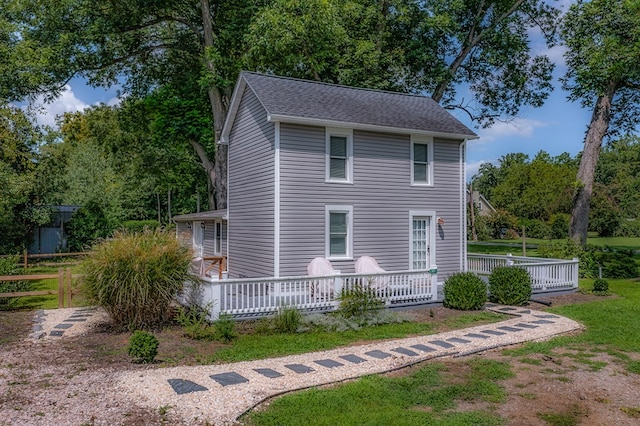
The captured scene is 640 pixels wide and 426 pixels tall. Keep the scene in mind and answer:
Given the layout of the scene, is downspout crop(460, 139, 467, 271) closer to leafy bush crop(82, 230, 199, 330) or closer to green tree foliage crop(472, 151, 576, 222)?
leafy bush crop(82, 230, 199, 330)

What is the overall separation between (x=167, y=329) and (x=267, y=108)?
605 cm

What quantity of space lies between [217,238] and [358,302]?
9.00m

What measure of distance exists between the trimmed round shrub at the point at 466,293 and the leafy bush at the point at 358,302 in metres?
2.17

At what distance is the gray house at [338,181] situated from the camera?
12.8 metres

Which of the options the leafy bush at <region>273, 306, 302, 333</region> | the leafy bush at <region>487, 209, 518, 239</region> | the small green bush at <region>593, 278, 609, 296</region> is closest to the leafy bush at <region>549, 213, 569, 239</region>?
the leafy bush at <region>487, 209, 518, 239</region>

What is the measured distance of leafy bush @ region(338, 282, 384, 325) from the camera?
35.4 ft

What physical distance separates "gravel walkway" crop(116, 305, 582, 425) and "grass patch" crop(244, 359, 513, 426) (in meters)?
0.36

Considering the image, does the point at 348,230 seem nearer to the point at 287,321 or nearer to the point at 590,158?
the point at 287,321

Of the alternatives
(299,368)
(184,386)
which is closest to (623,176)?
(299,368)

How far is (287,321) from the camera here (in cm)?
984

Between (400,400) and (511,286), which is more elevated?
(511,286)

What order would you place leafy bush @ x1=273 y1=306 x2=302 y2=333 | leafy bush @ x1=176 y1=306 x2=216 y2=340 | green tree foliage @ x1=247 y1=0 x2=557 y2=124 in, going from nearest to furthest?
leafy bush @ x1=176 y1=306 x2=216 y2=340
leafy bush @ x1=273 y1=306 x2=302 y2=333
green tree foliage @ x1=247 y1=0 x2=557 y2=124

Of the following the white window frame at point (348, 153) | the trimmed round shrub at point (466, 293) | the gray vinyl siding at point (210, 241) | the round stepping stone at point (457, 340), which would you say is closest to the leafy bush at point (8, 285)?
the gray vinyl siding at point (210, 241)

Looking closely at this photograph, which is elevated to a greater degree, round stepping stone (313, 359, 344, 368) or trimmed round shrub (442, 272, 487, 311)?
trimmed round shrub (442, 272, 487, 311)
